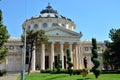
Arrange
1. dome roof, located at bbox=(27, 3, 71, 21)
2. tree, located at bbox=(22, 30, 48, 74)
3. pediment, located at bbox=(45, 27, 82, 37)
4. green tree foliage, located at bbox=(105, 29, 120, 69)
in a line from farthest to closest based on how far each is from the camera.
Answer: dome roof, located at bbox=(27, 3, 71, 21), pediment, located at bbox=(45, 27, 82, 37), green tree foliage, located at bbox=(105, 29, 120, 69), tree, located at bbox=(22, 30, 48, 74)

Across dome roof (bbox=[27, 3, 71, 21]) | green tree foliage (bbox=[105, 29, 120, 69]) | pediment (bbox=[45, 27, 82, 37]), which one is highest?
dome roof (bbox=[27, 3, 71, 21])

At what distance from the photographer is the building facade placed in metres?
81.0

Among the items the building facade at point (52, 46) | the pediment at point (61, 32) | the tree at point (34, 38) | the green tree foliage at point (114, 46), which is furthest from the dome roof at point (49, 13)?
the tree at point (34, 38)

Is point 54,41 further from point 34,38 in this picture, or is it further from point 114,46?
point 114,46

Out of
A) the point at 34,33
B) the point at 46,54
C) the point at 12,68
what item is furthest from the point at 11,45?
the point at 34,33

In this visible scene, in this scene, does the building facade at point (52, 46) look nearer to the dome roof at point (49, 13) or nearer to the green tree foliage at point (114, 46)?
the dome roof at point (49, 13)

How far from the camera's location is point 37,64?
8531cm

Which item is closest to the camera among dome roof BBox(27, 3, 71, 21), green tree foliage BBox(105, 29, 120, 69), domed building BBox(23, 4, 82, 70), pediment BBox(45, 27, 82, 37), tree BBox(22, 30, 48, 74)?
tree BBox(22, 30, 48, 74)

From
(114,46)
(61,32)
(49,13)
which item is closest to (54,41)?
(61,32)

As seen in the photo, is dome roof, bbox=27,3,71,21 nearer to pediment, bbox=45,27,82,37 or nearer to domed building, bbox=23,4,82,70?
domed building, bbox=23,4,82,70

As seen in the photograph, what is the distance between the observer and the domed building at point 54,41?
80.8 metres

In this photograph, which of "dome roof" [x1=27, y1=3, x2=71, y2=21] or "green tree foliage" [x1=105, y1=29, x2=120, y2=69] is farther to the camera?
"dome roof" [x1=27, y1=3, x2=71, y2=21]

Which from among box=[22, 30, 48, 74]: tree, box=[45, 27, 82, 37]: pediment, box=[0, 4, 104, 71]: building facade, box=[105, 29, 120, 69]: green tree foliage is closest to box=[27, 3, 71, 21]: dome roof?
box=[0, 4, 104, 71]: building facade

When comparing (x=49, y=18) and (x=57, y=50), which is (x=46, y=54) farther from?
(x=49, y=18)
